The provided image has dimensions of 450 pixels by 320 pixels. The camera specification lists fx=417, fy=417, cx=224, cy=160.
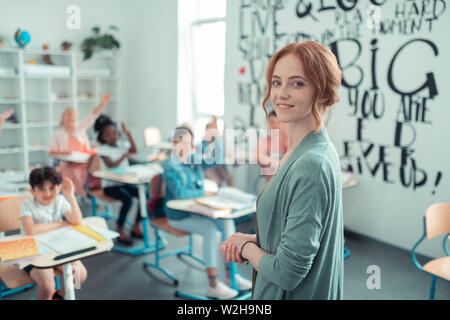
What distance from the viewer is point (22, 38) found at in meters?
5.59

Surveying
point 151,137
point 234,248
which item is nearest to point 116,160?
point 151,137

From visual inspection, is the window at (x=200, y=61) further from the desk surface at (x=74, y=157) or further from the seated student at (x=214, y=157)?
the desk surface at (x=74, y=157)

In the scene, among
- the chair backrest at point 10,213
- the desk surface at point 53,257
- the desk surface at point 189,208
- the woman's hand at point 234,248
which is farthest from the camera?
the desk surface at point 189,208

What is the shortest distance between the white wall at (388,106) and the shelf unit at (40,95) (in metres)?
3.30

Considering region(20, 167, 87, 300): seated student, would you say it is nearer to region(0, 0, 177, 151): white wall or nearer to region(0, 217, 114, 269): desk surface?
region(0, 217, 114, 269): desk surface

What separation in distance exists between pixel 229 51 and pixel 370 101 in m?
2.12

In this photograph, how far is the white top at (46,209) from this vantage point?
2.34 m

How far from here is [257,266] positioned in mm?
1074

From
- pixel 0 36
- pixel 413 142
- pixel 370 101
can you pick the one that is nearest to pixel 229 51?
pixel 370 101

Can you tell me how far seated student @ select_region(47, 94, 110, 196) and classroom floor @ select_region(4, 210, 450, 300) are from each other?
3.05 ft

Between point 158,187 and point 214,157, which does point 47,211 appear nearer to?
point 158,187

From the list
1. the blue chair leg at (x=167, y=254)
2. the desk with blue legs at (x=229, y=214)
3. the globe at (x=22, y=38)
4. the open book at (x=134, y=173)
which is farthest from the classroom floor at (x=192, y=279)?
the globe at (x=22, y=38)

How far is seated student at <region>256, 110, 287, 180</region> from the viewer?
401 cm

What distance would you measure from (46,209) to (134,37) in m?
5.23
